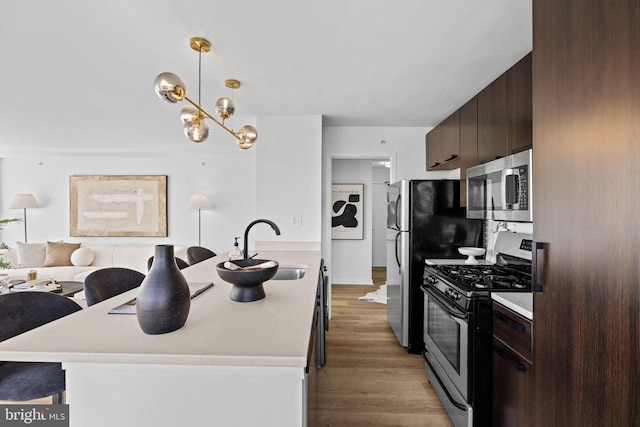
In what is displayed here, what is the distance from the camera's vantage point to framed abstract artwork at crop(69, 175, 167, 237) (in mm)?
5125

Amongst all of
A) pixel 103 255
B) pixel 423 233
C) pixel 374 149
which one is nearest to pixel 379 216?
pixel 374 149

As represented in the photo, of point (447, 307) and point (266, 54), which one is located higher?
point (266, 54)

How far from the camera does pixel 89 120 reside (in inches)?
137

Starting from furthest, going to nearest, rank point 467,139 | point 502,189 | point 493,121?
point 467,139 → point 493,121 → point 502,189

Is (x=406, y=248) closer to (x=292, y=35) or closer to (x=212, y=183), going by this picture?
(x=292, y=35)

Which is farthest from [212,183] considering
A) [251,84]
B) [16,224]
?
[16,224]

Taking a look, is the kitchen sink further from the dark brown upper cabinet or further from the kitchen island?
the dark brown upper cabinet

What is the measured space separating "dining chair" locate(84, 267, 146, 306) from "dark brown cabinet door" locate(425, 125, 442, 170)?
115 inches

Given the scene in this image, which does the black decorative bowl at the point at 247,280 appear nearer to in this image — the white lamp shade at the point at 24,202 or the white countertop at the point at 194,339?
the white countertop at the point at 194,339

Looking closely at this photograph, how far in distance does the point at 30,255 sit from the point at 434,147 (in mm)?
5756

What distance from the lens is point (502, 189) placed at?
201 centimetres

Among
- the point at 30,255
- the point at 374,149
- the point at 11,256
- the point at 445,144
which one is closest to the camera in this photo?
the point at 445,144

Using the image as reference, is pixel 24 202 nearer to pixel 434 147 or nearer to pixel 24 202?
pixel 24 202

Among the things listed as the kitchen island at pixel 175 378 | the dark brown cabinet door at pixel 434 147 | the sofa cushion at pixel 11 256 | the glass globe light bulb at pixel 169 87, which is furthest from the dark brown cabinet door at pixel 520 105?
the sofa cushion at pixel 11 256
